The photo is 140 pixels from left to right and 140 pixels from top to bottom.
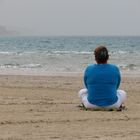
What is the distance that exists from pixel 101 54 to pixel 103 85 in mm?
559

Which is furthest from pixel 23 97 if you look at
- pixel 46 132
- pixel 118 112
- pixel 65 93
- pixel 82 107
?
pixel 46 132

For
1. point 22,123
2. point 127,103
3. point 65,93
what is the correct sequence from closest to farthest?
point 22,123, point 127,103, point 65,93

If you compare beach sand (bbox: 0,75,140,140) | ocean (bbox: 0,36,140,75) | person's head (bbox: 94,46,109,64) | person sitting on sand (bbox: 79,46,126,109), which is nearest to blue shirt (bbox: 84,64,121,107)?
person sitting on sand (bbox: 79,46,126,109)

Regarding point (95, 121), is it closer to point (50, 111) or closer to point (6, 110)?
point (50, 111)

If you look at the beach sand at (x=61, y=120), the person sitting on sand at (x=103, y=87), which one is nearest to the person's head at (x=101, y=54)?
the person sitting on sand at (x=103, y=87)

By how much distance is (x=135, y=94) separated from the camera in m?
11.8

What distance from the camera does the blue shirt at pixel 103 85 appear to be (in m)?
8.42

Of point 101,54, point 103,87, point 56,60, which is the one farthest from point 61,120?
point 56,60

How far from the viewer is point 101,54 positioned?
8.24 metres

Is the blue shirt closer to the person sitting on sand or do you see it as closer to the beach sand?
the person sitting on sand

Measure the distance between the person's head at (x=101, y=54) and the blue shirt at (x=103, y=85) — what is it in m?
0.12

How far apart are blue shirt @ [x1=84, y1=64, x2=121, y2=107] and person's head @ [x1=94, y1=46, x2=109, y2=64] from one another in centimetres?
12

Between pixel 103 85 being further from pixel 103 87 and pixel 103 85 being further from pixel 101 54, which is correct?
pixel 101 54

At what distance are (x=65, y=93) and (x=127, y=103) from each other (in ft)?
7.68
